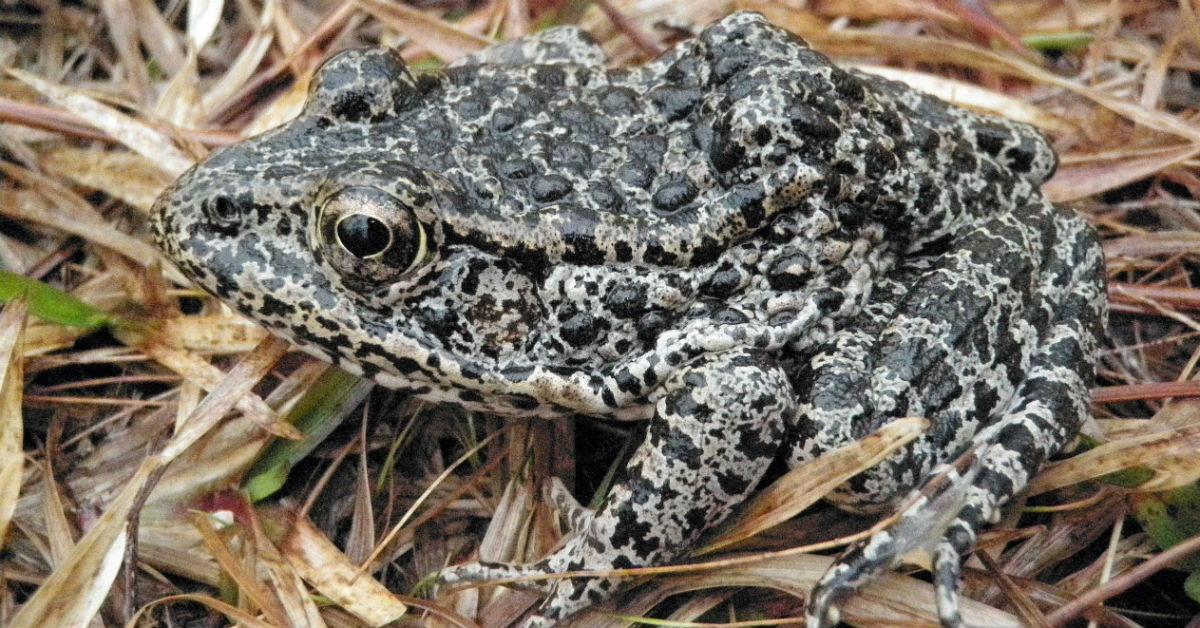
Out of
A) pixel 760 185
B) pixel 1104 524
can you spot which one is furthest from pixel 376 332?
pixel 1104 524

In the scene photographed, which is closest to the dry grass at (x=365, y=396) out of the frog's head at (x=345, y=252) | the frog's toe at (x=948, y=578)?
the frog's toe at (x=948, y=578)

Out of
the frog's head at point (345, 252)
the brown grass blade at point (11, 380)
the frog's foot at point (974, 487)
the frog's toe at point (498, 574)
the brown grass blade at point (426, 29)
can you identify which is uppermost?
the brown grass blade at point (426, 29)

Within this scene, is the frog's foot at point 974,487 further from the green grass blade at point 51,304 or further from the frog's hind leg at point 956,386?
the green grass blade at point 51,304

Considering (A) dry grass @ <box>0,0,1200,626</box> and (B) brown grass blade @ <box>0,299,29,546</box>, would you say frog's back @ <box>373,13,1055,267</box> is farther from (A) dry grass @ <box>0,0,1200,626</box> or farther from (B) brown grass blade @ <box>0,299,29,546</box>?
(B) brown grass blade @ <box>0,299,29,546</box>

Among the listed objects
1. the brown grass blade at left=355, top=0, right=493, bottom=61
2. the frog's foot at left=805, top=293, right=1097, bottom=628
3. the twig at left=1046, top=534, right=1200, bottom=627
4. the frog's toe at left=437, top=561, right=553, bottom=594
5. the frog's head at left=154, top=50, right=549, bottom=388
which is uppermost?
the brown grass blade at left=355, top=0, right=493, bottom=61

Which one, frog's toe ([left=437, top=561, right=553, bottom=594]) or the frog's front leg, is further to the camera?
frog's toe ([left=437, top=561, right=553, bottom=594])

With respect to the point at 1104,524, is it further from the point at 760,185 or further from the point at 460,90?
the point at 460,90

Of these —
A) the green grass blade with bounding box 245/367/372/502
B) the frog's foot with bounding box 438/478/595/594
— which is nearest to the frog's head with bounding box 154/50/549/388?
the green grass blade with bounding box 245/367/372/502

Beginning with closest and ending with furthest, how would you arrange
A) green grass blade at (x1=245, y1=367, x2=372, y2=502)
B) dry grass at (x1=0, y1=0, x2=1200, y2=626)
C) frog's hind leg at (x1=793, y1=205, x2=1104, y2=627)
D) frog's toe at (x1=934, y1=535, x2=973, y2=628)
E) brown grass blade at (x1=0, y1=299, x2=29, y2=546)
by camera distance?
1. frog's toe at (x1=934, y1=535, x2=973, y2=628)
2. frog's hind leg at (x1=793, y1=205, x2=1104, y2=627)
3. dry grass at (x1=0, y1=0, x2=1200, y2=626)
4. brown grass blade at (x1=0, y1=299, x2=29, y2=546)
5. green grass blade at (x1=245, y1=367, x2=372, y2=502)
